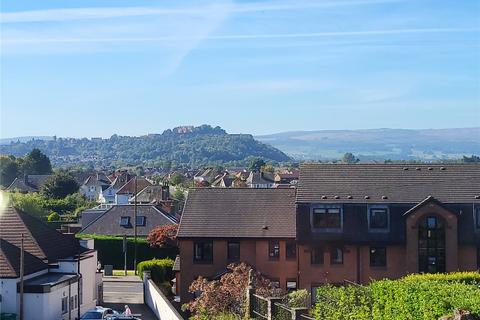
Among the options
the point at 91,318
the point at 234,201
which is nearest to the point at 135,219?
the point at 234,201

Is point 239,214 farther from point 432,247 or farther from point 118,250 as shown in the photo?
point 118,250

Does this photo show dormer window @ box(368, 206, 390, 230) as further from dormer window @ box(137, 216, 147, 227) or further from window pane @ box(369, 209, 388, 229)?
dormer window @ box(137, 216, 147, 227)

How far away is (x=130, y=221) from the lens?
2751 inches

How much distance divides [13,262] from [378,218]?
2122 cm

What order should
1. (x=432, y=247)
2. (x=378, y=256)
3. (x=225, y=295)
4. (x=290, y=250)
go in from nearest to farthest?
(x=225, y=295) → (x=432, y=247) → (x=378, y=256) → (x=290, y=250)

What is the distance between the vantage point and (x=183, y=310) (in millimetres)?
41719

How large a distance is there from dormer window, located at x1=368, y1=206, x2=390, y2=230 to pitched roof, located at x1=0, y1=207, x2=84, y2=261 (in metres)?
16.9

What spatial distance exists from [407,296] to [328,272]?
2262 cm

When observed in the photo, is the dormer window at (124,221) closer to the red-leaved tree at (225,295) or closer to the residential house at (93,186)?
the red-leaved tree at (225,295)

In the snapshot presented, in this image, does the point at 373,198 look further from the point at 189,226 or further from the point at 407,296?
the point at 407,296

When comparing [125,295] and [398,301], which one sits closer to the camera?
[398,301]

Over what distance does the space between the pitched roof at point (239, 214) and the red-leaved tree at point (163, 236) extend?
12885 millimetres

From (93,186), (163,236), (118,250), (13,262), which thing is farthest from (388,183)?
(93,186)

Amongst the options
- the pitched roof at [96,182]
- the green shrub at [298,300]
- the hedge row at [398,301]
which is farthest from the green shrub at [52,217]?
the pitched roof at [96,182]
